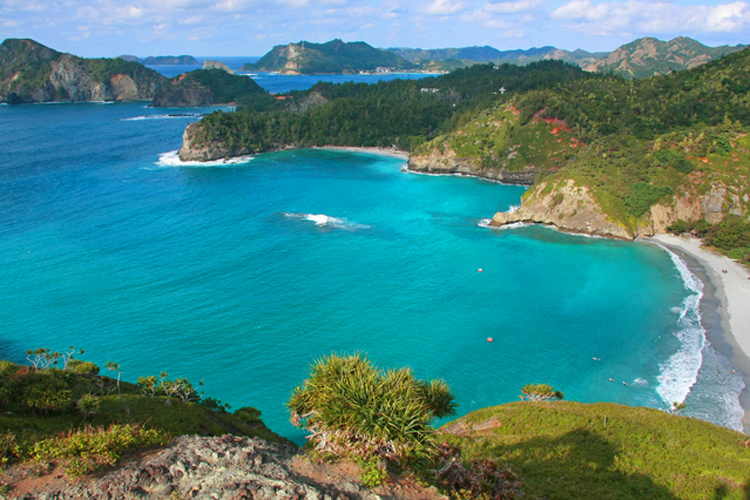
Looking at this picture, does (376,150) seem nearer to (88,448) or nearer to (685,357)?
(685,357)

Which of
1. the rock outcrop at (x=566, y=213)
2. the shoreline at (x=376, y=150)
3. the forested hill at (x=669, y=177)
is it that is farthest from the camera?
the shoreline at (x=376, y=150)

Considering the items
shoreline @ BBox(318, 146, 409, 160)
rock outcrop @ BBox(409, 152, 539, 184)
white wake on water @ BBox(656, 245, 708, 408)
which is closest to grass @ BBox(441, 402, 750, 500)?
white wake on water @ BBox(656, 245, 708, 408)

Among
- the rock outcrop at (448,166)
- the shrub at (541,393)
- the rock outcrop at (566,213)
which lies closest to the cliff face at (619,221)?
the rock outcrop at (566,213)

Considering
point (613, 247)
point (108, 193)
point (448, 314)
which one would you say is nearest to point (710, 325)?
point (613, 247)

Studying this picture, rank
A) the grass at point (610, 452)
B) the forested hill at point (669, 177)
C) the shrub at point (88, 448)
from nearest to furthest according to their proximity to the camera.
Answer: the shrub at point (88, 448) < the grass at point (610, 452) < the forested hill at point (669, 177)

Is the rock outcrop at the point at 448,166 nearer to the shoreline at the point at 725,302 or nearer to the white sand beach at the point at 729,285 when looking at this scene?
the shoreline at the point at 725,302

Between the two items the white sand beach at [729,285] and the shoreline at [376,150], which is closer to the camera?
the white sand beach at [729,285]
